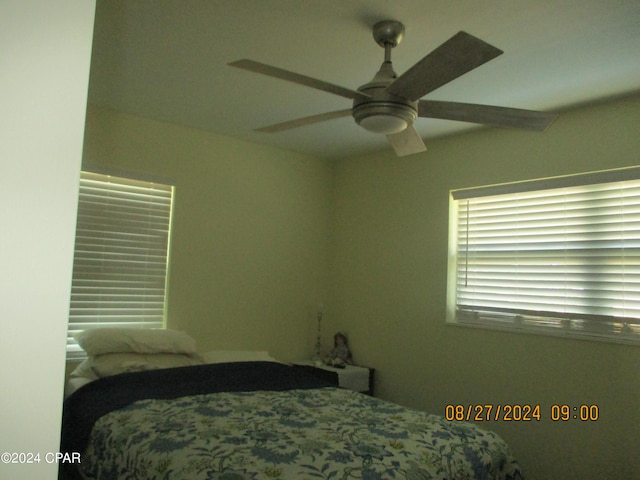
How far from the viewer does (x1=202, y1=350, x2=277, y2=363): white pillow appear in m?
3.41

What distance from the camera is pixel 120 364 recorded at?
9.59 ft

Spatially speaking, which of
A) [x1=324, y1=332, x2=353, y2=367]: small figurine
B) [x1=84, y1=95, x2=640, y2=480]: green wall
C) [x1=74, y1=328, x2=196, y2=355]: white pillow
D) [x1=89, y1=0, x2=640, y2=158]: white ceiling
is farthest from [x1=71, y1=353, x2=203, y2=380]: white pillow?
[x1=89, y1=0, x2=640, y2=158]: white ceiling

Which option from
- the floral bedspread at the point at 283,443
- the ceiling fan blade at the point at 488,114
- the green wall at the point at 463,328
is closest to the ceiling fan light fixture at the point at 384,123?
the ceiling fan blade at the point at 488,114

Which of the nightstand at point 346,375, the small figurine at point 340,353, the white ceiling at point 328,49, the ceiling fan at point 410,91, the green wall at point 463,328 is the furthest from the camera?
the small figurine at point 340,353

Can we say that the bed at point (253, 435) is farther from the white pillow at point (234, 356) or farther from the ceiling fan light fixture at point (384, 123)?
the ceiling fan light fixture at point (384, 123)

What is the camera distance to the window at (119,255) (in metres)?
3.17

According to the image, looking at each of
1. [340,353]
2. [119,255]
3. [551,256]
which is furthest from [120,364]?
[551,256]

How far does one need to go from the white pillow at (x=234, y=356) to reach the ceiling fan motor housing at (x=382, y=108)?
2.18 meters

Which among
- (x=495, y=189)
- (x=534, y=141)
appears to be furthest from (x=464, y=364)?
(x=534, y=141)

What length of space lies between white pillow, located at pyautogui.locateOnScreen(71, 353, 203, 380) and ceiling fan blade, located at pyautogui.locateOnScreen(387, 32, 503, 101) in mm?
2270

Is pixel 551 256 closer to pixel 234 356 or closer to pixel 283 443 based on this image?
pixel 283 443

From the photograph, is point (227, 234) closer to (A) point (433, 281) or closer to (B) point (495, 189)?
(A) point (433, 281)

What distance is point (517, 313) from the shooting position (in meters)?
3.18

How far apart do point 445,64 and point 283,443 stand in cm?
154
